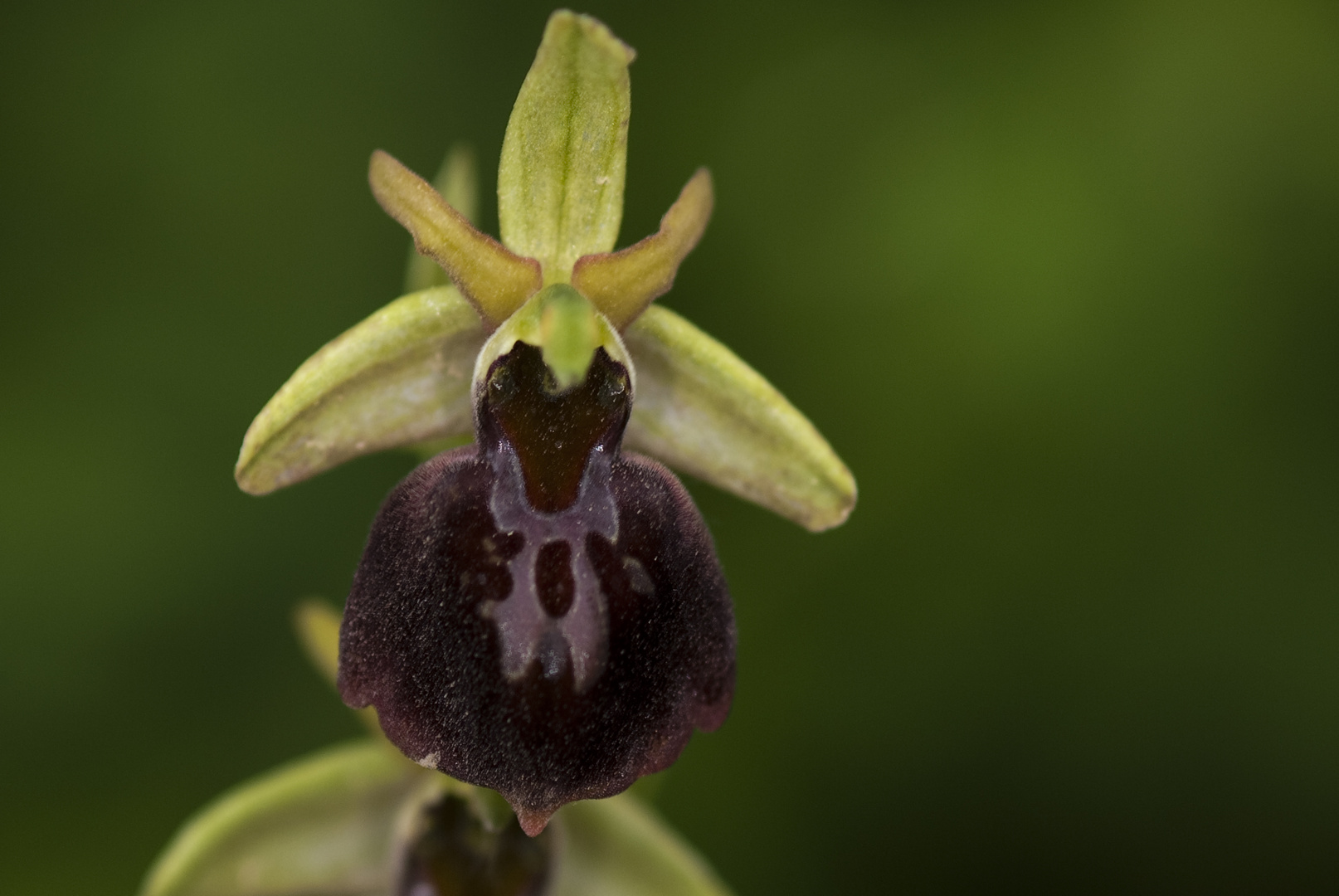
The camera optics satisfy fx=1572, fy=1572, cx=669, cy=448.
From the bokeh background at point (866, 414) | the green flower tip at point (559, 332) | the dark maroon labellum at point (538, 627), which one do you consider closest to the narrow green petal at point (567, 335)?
the green flower tip at point (559, 332)

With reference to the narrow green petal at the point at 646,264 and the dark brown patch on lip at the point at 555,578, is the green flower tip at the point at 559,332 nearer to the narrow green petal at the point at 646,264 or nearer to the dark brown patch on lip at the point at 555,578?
the narrow green petal at the point at 646,264

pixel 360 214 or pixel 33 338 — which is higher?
pixel 360 214

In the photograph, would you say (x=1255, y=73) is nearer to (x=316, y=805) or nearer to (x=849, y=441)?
(x=849, y=441)

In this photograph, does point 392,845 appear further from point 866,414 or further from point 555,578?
point 866,414

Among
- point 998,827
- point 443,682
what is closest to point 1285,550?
point 998,827

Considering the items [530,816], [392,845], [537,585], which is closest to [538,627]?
[537,585]
